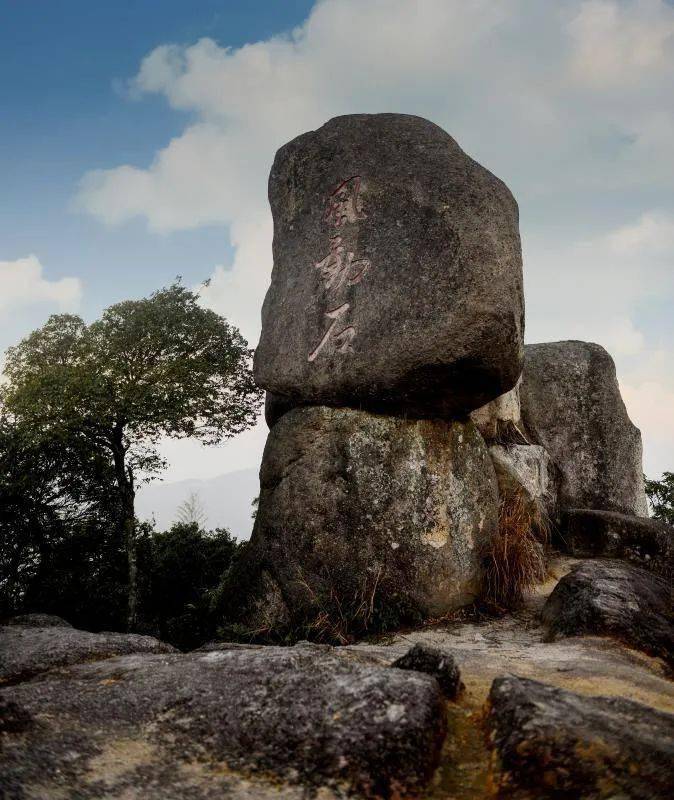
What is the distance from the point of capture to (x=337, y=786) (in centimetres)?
197

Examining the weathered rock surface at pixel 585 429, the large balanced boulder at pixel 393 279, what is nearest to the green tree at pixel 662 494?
the weathered rock surface at pixel 585 429

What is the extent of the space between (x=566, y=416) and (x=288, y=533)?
4.74 meters

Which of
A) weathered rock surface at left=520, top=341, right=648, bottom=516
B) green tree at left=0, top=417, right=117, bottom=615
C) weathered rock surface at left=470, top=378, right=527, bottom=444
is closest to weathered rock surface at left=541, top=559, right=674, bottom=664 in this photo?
weathered rock surface at left=470, top=378, right=527, bottom=444

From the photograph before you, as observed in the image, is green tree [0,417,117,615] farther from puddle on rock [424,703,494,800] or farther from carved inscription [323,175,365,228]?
puddle on rock [424,703,494,800]

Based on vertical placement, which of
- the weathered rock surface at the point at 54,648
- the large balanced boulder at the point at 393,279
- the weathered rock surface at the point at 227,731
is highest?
the large balanced boulder at the point at 393,279

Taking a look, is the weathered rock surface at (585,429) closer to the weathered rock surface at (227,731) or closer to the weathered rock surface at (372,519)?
the weathered rock surface at (372,519)

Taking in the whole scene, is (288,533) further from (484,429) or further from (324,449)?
(484,429)

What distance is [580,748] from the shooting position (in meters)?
1.94

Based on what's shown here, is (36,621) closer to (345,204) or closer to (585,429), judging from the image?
(345,204)

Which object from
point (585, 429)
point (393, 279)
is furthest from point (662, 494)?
point (393, 279)

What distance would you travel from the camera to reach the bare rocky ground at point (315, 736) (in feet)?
6.29

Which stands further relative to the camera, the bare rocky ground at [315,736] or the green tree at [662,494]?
the green tree at [662,494]

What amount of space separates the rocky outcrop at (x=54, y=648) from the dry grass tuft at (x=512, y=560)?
3136 millimetres

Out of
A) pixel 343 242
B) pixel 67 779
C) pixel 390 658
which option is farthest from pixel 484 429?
pixel 67 779
